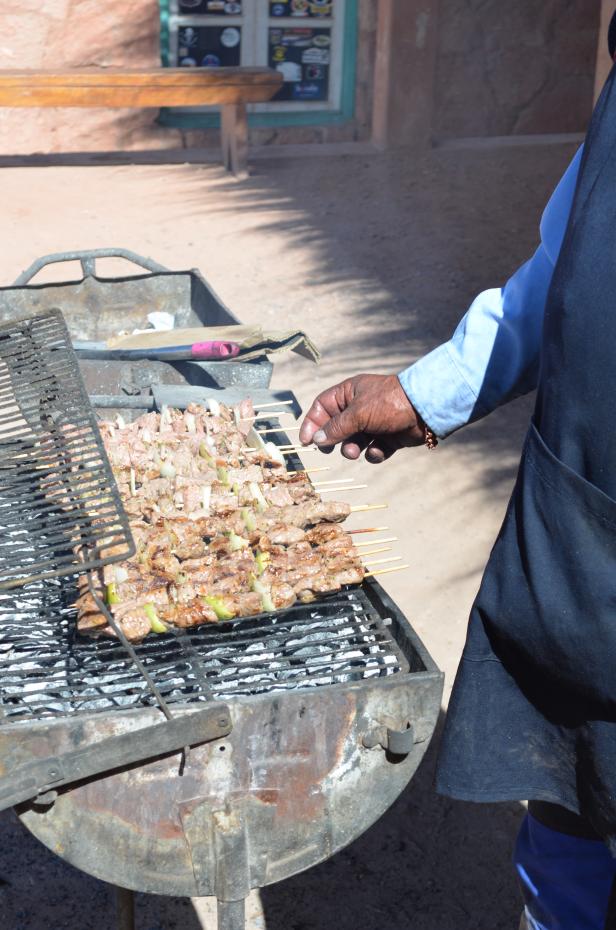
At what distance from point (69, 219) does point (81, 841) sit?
846 cm

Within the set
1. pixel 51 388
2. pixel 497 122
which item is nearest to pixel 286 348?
pixel 51 388

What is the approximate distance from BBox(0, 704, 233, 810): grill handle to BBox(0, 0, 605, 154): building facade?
34.3 feet

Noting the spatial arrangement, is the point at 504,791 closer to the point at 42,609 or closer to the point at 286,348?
the point at 42,609

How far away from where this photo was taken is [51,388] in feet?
10.5

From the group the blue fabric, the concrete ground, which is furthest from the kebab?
the concrete ground

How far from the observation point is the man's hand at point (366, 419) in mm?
2590

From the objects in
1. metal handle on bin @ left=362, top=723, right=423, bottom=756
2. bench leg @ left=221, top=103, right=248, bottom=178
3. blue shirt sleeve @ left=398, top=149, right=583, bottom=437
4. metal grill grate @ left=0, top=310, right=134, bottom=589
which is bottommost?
bench leg @ left=221, top=103, right=248, bottom=178

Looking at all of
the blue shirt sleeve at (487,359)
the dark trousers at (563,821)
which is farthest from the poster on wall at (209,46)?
the dark trousers at (563,821)

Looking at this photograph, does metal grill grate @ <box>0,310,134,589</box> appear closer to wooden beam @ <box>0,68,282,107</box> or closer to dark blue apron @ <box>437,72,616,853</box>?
dark blue apron @ <box>437,72,616,853</box>

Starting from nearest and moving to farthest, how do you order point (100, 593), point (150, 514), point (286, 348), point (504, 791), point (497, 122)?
point (504, 791) < point (100, 593) < point (150, 514) < point (286, 348) < point (497, 122)

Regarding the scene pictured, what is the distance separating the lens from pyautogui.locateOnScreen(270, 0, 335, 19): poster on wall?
1205 centimetres

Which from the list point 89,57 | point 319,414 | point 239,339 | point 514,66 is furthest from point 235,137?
point 319,414

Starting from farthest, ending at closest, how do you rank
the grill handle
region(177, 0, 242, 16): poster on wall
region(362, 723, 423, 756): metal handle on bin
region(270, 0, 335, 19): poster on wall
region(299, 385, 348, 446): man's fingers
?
region(270, 0, 335, 19): poster on wall → region(177, 0, 242, 16): poster on wall → region(299, 385, 348, 446): man's fingers → region(362, 723, 423, 756): metal handle on bin → the grill handle

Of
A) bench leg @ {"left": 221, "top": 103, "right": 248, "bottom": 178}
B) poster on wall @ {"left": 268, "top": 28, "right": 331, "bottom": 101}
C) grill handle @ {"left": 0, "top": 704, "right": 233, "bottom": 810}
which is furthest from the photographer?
poster on wall @ {"left": 268, "top": 28, "right": 331, "bottom": 101}
